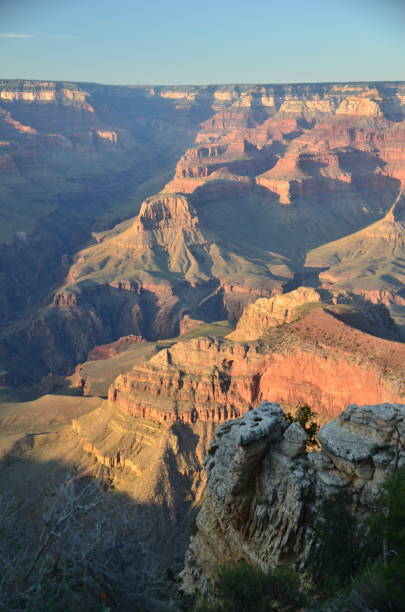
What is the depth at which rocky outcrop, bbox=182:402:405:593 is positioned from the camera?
26.2m

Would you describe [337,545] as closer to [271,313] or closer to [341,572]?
[341,572]

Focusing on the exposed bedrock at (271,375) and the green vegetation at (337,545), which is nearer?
the green vegetation at (337,545)

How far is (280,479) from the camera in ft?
90.7

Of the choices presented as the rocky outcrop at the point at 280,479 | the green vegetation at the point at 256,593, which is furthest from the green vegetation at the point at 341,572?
the rocky outcrop at the point at 280,479

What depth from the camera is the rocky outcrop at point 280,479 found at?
26.2 meters

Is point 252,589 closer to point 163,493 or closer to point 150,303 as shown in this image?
point 163,493

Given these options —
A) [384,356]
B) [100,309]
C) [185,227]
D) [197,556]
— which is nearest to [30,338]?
[100,309]

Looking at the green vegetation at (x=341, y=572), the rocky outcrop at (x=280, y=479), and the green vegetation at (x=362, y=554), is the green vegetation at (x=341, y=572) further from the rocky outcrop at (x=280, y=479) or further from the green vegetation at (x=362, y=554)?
the rocky outcrop at (x=280, y=479)

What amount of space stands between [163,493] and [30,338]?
93.2m

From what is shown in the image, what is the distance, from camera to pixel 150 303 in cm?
15162

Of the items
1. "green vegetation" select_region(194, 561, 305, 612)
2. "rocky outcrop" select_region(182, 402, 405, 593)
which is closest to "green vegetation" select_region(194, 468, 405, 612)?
"green vegetation" select_region(194, 561, 305, 612)

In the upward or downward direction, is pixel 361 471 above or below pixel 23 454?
above

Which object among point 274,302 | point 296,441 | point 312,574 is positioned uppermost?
point 296,441

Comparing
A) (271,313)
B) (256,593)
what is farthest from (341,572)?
(271,313)
